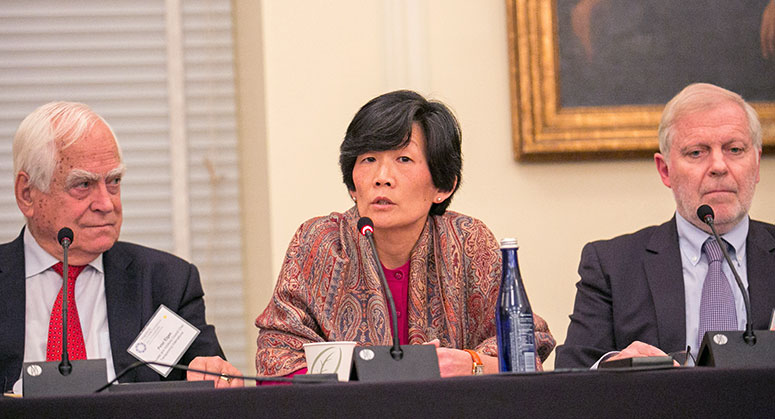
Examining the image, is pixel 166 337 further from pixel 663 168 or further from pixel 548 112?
pixel 548 112

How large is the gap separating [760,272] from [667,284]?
0.26m

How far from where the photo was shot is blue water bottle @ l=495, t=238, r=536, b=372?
1.67 metres

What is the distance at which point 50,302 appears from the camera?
8.16 feet

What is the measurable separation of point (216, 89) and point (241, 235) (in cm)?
63

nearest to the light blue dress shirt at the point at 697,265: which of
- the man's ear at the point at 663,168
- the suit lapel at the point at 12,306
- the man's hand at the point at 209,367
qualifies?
the man's ear at the point at 663,168

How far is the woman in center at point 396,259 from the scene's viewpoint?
2273mm

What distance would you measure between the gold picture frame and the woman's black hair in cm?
74

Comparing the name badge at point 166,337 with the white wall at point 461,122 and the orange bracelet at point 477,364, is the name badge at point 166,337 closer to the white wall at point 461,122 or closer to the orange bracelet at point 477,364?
the orange bracelet at point 477,364

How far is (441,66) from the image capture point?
3.22 m

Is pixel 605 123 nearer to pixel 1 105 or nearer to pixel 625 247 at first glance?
pixel 625 247

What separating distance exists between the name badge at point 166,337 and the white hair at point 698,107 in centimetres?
147

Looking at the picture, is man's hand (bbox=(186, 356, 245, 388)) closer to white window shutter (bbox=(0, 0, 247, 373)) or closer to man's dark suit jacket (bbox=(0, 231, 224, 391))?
man's dark suit jacket (bbox=(0, 231, 224, 391))

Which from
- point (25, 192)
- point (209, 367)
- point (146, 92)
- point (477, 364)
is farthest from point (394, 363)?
point (146, 92)

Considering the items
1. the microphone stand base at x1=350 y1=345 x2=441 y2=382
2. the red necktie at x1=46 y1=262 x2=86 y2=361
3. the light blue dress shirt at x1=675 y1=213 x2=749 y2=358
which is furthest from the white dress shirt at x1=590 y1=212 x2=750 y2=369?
the red necktie at x1=46 y1=262 x2=86 y2=361
